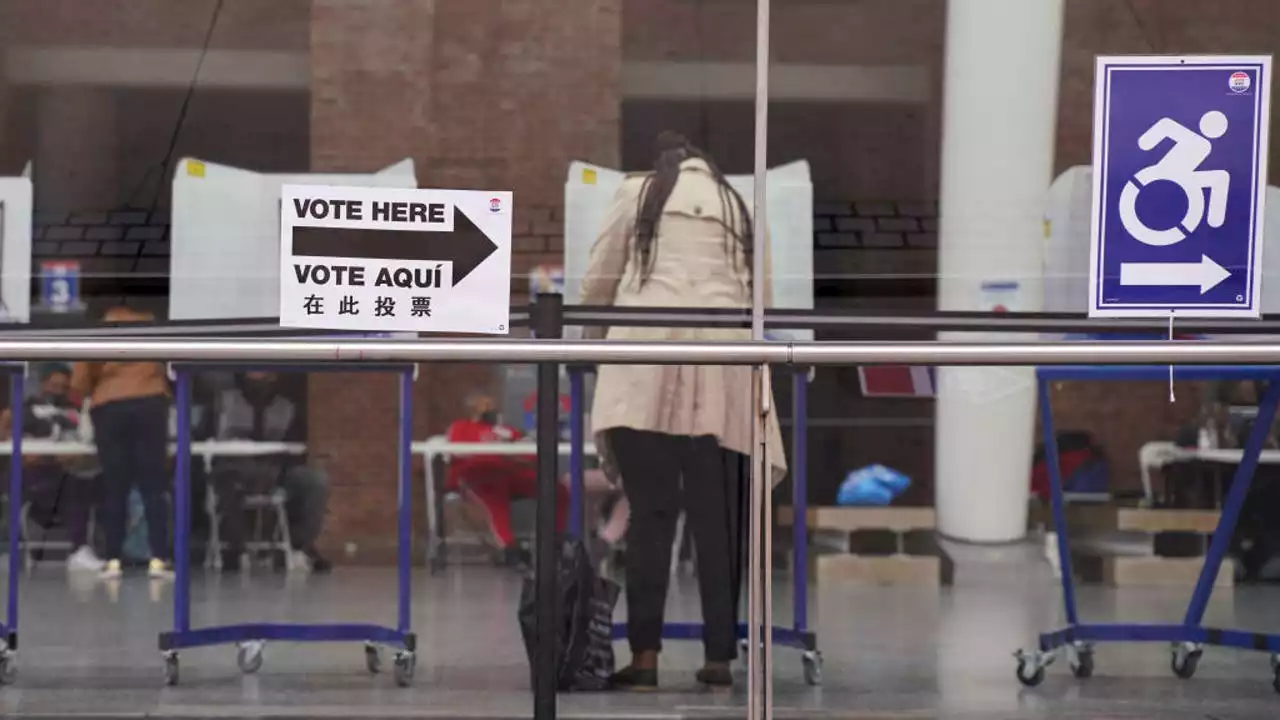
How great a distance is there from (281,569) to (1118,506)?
391cm


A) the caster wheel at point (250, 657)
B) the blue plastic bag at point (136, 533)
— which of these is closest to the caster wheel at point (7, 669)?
the caster wheel at point (250, 657)

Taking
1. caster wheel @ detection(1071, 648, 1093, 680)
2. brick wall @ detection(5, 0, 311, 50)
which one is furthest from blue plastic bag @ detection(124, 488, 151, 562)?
caster wheel @ detection(1071, 648, 1093, 680)

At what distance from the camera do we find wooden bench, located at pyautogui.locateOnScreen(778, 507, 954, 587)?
22.7 ft

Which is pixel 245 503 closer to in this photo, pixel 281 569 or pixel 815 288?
pixel 281 569

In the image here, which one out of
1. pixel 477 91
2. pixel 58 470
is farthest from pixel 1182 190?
pixel 58 470

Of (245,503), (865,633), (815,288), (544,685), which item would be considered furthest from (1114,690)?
(245,503)

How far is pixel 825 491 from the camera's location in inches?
285

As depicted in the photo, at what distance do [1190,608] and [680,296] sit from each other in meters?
2.05

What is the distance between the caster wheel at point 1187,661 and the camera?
5.14 m

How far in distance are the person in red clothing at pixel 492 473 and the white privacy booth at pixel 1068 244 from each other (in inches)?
118

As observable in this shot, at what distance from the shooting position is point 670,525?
499cm

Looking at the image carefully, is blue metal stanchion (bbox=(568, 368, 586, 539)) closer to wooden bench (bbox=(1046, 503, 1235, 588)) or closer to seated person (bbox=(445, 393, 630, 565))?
seated person (bbox=(445, 393, 630, 565))

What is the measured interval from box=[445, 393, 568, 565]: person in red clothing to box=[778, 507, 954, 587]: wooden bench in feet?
4.50

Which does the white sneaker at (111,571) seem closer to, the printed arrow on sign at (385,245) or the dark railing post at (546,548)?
the dark railing post at (546,548)
